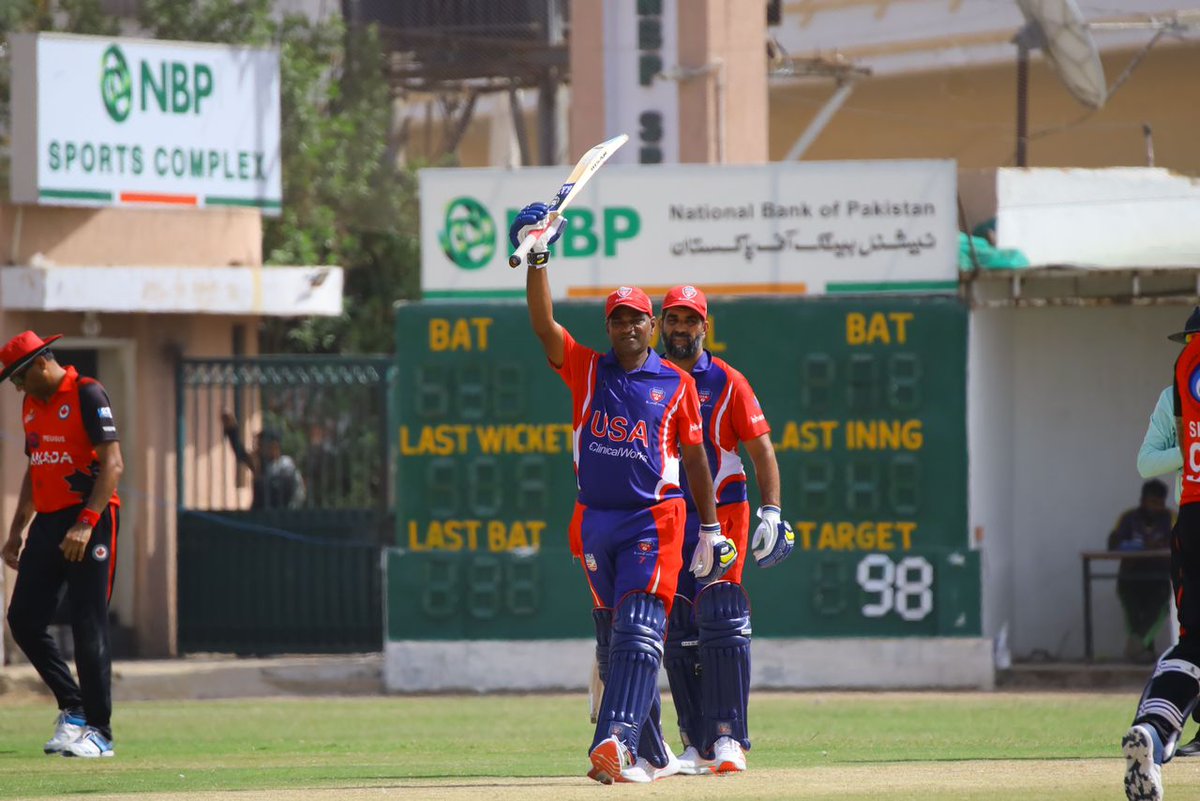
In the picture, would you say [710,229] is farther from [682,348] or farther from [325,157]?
[325,157]

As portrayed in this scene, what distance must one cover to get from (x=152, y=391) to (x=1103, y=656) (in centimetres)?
846

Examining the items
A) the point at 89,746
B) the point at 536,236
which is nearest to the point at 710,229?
the point at 89,746

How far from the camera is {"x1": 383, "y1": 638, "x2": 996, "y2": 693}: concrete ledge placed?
A: 16.1 meters

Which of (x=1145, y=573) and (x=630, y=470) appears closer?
(x=630, y=470)

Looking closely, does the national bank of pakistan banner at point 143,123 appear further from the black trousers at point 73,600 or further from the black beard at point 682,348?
the black beard at point 682,348

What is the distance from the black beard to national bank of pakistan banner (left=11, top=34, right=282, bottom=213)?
1013 centimetres

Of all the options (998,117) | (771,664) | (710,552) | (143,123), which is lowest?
(771,664)

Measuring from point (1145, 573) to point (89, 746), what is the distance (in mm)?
9307

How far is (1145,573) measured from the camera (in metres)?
17.1

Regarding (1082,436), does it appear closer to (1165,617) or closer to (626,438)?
(1165,617)

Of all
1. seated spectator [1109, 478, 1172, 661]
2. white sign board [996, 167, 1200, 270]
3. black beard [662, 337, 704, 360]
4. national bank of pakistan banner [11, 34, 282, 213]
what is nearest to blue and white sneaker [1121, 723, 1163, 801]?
black beard [662, 337, 704, 360]

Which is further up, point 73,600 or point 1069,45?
point 1069,45

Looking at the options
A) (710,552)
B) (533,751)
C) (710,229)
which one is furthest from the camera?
(710,229)

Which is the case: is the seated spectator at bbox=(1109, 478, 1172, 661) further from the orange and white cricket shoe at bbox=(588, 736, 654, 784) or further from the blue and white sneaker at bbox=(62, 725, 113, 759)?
the orange and white cricket shoe at bbox=(588, 736, 654, 784)
